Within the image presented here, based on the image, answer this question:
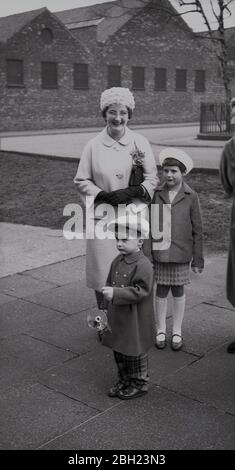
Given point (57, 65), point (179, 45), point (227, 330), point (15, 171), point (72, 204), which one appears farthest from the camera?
point (179, 45)

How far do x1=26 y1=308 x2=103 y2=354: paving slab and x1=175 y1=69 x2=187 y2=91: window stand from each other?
3883 centimetres

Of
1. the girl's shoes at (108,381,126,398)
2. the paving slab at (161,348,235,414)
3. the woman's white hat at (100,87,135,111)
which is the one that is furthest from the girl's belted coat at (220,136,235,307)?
the girl's shoes at (108,381,126,398)

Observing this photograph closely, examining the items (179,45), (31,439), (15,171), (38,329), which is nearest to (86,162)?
(38,329)

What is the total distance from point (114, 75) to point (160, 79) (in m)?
4.45

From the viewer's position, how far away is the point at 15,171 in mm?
12883

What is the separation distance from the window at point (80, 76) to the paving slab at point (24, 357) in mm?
32303

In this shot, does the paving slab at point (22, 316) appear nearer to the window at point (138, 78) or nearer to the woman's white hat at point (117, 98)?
the woman's white hat at point (117, 98)

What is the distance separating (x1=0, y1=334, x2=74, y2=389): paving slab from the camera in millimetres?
3787

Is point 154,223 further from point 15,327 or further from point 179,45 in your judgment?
point 179,45

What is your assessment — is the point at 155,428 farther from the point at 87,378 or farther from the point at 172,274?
the point at 172,274

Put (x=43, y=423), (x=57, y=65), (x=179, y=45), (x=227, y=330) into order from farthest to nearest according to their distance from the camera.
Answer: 1. (x=179, y=45)
2. (x=57, y=65)
3. (x=227, y=330)
4. (x=43, y=423)

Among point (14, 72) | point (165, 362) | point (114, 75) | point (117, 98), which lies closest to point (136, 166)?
point (117, 98)

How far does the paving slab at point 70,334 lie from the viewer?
169 inches

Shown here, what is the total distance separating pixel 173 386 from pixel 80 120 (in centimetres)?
3285
